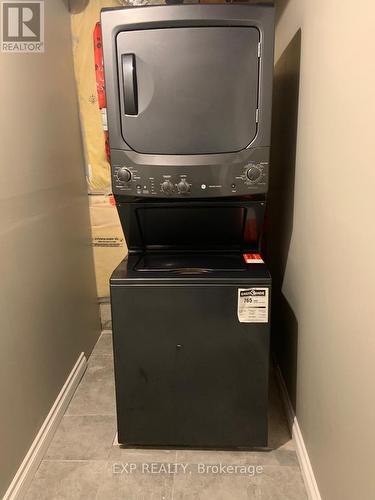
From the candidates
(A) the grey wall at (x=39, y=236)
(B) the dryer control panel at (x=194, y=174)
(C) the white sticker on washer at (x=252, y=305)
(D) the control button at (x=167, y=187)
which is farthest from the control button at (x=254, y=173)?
(A) the grey wall at (x=39, y=236)

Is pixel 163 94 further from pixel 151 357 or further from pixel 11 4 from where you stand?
pixel 151 357

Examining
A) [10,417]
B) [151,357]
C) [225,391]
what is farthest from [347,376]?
[10,417]

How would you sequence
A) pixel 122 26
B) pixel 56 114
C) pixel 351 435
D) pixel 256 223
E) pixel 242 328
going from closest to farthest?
pixel 351 435, pixel 122 26, pixel 242 328, pixel 256 223, pixel 56 114

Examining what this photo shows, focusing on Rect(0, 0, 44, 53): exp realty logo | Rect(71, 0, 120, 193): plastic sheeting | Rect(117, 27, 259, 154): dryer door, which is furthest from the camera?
Rect(71, 0, 120, 193): plastic sheeting

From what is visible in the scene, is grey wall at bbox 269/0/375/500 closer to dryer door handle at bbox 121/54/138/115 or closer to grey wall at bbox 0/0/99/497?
dryer door handle at bbox 121/54/138/115

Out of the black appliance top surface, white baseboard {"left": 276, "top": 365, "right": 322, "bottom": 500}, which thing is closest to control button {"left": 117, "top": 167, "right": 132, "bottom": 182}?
the black appliance top surface

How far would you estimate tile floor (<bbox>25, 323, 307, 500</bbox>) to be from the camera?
1.33m

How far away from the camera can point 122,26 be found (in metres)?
1.26

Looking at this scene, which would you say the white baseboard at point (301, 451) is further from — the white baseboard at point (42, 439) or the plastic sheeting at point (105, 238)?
the plastic sheeting at point (105, 238)

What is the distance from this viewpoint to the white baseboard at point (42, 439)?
1.30 metres

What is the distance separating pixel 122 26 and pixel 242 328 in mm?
1147

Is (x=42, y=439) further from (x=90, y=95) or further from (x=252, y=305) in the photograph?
(x=90, y=95)

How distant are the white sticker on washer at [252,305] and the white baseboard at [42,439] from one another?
3.12 feet

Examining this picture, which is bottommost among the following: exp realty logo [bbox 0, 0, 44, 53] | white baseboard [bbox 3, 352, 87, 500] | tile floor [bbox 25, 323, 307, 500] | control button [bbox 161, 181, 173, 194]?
tile floor [bbox 25, 323, 307, 500]
